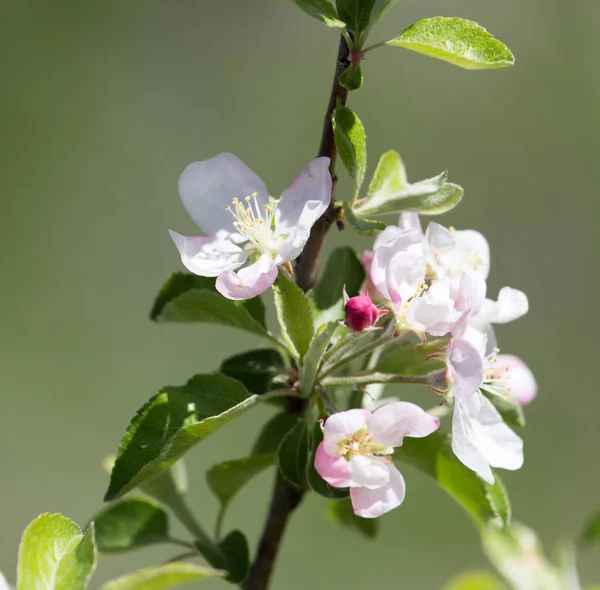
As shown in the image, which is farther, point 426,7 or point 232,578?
point 426,7

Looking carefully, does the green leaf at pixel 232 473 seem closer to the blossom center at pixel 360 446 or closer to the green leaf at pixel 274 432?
the green leaf at pixel 274 432

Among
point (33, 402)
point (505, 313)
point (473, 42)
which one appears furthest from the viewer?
point (33, 402)

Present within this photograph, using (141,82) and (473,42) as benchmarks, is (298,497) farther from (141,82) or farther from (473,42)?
(141,82)

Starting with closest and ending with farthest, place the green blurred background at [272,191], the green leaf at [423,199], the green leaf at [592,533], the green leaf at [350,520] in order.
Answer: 1. the green leaf at [423,199]
2. the green leaf at [350,520]
3. the green leaf at [592,533]
4. the green blurred background at [272,191]

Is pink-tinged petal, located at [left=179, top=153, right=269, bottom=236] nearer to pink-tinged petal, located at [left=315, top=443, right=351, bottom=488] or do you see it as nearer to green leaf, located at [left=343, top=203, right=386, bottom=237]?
green leaf, located at [left=343, top=203, right=386, bottom=237]

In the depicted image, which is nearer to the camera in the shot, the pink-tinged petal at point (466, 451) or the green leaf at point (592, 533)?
the pink-tinged petal at point (466, 451)

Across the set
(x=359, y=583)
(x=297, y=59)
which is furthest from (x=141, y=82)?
(x=359, y=583)

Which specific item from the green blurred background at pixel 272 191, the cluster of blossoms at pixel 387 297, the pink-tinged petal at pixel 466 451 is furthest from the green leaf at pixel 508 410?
the green blurred background at pixel 272 191
